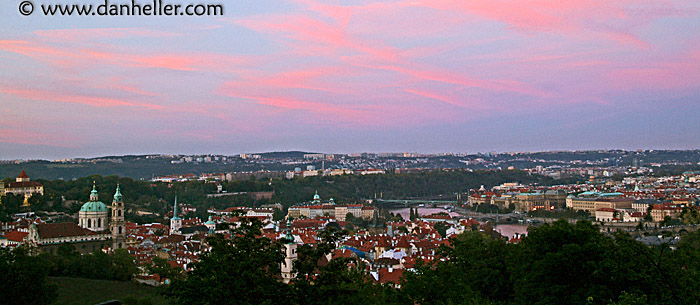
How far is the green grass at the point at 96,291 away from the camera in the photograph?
62.2 ft

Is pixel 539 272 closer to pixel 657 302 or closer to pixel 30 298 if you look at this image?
pixel 657 302

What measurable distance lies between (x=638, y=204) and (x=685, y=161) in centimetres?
12013

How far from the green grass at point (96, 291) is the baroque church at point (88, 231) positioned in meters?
6.57

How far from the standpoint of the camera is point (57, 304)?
58.2ft

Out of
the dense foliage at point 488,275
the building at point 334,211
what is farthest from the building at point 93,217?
the building at point 334,211

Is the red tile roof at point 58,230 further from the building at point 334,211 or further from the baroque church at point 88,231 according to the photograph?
the building at point 334,211

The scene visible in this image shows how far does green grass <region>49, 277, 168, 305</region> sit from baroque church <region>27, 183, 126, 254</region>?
6572 millimetres

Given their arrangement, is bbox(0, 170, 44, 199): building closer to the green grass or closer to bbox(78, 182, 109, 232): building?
bbox(78, 182, 109, 232): building

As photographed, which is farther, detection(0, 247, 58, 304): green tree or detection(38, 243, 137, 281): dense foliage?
detection(38, 243, 137, 281): dense foliage

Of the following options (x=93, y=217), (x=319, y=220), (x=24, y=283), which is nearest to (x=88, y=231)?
(x=93, y=217)

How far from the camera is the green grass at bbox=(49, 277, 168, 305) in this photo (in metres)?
19.0

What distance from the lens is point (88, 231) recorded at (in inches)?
1231

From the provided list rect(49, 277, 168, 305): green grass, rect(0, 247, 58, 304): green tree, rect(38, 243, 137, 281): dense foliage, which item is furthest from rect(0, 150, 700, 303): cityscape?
rect(0, 247, 58, 304): green tree

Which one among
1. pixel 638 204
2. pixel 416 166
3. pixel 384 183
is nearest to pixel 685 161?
pixel 416 166
